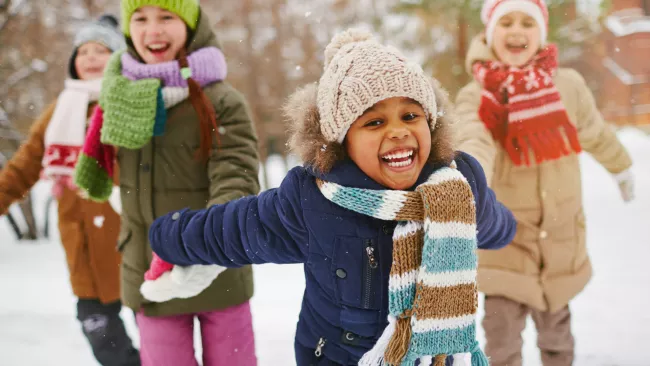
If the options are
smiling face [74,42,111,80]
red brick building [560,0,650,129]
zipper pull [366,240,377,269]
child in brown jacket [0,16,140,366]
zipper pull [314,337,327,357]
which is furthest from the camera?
red brick building [560,0,650,129]

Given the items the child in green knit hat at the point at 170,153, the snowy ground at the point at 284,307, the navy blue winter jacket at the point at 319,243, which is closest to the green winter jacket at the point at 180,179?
the child in green knit hat at the point at 170,153

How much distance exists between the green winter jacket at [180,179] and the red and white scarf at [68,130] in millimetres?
896

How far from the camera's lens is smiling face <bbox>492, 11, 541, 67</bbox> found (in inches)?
111

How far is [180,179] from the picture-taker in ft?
8.18

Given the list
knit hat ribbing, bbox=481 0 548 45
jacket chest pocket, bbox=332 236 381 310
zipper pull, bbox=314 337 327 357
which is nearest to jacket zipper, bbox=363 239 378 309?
jacket chest pocket, bbox=332 236 381 310

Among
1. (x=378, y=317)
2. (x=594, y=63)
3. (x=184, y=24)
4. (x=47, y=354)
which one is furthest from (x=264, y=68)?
(x=594, y=63)

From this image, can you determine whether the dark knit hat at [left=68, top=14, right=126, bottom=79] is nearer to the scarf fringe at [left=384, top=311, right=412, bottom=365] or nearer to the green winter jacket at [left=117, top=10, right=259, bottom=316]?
the green winter jacket at [left=117, top=10, right=259, bottom=316]

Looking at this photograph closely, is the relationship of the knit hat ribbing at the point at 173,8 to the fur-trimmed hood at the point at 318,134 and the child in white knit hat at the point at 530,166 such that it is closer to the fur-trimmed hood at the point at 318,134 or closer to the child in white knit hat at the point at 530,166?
the fur-trimmed hood at the point at 318,134

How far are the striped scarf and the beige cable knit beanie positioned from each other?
21 cm

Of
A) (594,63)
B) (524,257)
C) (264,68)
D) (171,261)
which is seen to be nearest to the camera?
(171,261)

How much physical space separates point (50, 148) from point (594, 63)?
77.2 ft

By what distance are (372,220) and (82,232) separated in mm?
2309

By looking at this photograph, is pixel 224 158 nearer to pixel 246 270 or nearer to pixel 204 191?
pixel 204 191

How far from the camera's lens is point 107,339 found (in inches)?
124
